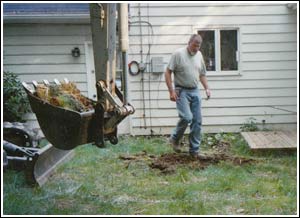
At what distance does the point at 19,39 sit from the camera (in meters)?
7.57

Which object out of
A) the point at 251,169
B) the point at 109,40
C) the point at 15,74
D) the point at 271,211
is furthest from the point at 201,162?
the point at 15,74

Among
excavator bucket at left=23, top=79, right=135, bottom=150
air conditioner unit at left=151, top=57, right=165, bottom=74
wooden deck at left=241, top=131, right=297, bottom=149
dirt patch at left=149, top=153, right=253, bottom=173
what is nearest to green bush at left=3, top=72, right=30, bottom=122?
air conditioner unit at left=151, top=57, right=165, bottom=74

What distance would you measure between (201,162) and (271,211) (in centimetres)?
187

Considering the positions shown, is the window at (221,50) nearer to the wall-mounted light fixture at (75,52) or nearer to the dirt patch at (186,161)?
the wall-mounted light fixture at (75,52)

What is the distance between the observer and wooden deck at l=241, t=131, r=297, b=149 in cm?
587

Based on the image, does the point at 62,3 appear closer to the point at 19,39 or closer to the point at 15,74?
the point at 19,39

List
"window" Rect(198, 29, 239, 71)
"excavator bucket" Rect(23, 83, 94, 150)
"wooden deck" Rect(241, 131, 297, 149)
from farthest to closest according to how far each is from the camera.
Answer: "window" Rect(198, 29, 239, 71)
"wooden deck" Rect(241, 131, 297, 149)
"excavator bucket" Rect(23, 83, 94, 150)

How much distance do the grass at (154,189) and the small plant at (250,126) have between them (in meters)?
1.86

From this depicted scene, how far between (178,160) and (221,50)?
3.07 meters

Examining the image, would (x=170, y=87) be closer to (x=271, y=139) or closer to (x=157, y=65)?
(x=271, y=139)

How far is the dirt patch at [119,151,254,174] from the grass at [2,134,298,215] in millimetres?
75

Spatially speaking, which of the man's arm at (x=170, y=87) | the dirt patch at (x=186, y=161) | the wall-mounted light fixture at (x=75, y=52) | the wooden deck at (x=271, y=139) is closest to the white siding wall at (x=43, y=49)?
the wall-mounted light fixture at (x=75, y=52)

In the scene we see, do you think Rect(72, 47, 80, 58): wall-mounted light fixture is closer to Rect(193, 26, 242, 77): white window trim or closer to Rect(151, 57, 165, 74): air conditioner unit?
Rect(151, 57, 165, 74): air conditioner unit

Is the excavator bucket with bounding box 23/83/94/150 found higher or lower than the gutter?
lower
